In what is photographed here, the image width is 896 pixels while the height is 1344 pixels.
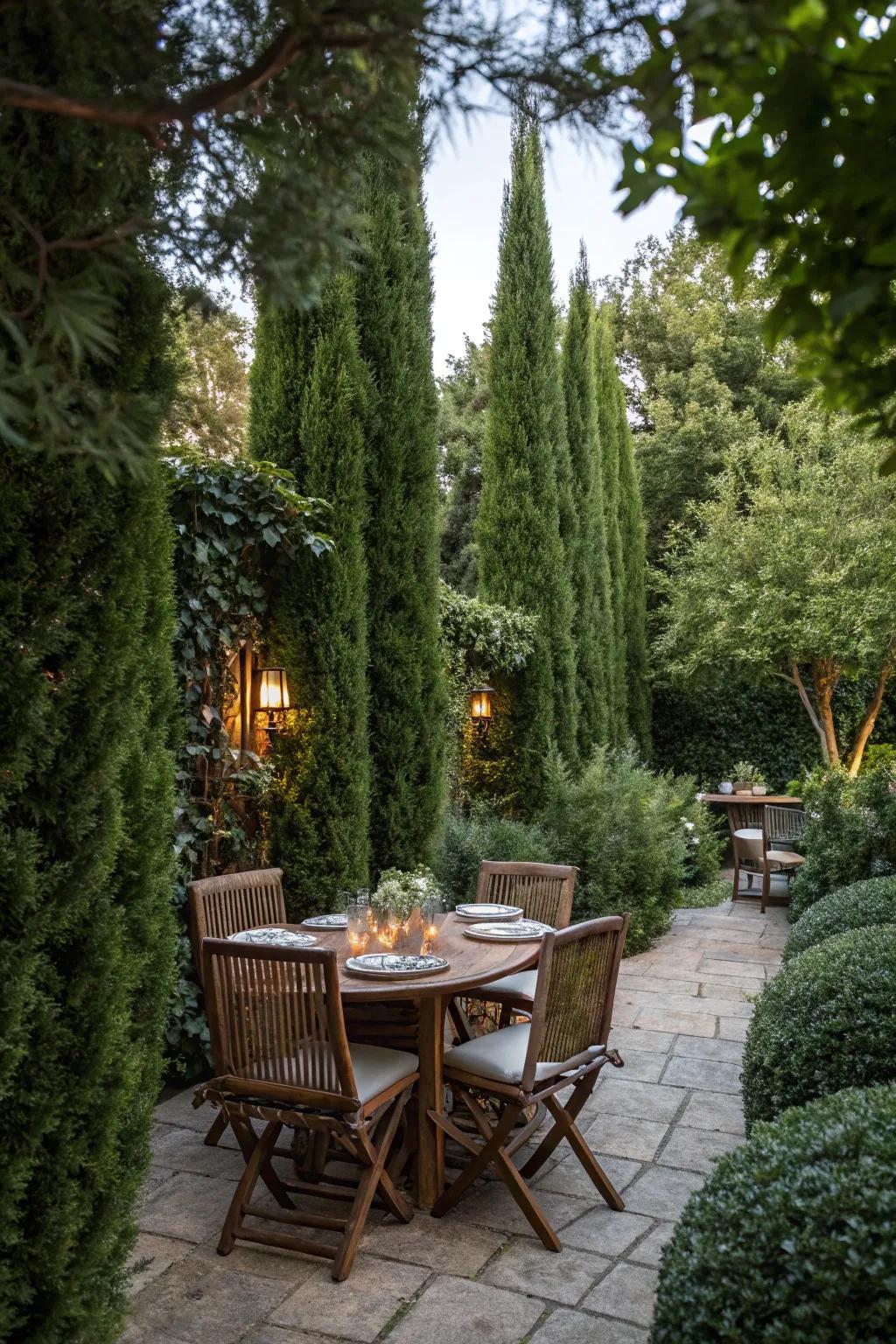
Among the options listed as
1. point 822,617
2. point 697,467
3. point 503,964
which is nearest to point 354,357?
point 503,964

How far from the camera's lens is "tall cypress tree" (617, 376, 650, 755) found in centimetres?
1341

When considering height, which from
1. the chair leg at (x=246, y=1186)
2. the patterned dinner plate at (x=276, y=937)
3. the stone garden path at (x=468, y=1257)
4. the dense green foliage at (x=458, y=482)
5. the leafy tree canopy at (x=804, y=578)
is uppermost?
the dense green foliage at (x=458, y=482)

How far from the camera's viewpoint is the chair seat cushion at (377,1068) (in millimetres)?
3109

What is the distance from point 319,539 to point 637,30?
412 cm

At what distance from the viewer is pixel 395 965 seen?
3344 mm

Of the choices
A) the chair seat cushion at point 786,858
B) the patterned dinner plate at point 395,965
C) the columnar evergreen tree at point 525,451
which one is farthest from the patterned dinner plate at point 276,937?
the chair seat cushion at point 786,858

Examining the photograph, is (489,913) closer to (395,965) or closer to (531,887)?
(531,887)

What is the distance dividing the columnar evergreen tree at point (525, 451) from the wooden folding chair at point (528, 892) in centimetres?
489

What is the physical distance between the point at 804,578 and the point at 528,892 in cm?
822

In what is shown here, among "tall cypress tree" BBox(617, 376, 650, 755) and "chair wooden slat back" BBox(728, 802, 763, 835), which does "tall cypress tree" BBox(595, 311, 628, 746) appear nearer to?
"tall cypress tree" BBox(617, 376, 650, 755)

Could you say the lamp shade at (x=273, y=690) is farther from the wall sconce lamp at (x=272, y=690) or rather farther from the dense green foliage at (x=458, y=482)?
the dense green foliage at (x=458, y=482)

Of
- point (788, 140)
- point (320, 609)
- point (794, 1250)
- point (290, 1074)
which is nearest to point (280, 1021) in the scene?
point (290, 1074)

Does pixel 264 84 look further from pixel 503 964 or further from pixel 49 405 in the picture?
pixel 503 964

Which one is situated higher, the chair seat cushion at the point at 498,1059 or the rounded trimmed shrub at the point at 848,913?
the rounded trimmed shrub at the point at 848,913
